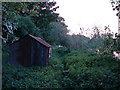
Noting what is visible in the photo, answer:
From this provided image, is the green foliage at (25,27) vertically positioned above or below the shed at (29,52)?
above

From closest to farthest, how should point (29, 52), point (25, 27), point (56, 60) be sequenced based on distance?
point (29, 52) → point (56, 60) → point (25, 27)

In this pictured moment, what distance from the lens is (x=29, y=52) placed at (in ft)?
28.3

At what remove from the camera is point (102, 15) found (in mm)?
8258

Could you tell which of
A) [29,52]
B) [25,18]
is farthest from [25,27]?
[29,52]

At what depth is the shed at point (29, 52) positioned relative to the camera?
8.49 metres

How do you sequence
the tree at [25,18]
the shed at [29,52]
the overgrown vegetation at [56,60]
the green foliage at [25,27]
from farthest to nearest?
the green foliage at [25,27] → the shed at [29,52] → the overgrown vegetation at [56,60] → the tree at [25,18]

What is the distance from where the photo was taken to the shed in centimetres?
849

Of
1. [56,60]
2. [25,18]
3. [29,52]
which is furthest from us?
[25,18]

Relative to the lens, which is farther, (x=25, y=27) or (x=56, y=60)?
(x=25, y=27)

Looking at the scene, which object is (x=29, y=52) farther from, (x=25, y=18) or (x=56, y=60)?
(x=25, y=18)

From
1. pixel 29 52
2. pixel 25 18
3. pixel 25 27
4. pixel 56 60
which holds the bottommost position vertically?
pixel 56 60

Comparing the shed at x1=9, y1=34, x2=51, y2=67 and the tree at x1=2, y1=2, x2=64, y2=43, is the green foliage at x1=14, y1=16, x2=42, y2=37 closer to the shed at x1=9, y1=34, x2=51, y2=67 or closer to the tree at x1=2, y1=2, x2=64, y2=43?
the tree at x1=2, y1=2, x2=64, y2=43

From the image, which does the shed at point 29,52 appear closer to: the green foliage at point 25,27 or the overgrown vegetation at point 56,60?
the overgrown vegetation at point 56,60

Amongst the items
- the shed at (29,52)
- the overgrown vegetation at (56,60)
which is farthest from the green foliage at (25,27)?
the shed at (29,52)
